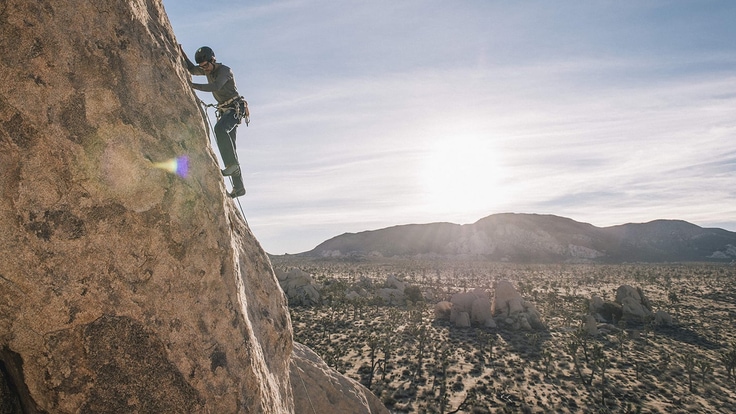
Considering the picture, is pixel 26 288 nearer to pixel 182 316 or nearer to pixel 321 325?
pixel 182 316

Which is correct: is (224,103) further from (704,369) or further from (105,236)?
(704,369)

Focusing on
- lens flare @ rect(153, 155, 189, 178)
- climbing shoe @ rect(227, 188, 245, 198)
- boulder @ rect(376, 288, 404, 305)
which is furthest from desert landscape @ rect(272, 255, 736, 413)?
lens flare @ rect(153, 155, 189, 178)

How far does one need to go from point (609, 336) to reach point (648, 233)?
135 metres

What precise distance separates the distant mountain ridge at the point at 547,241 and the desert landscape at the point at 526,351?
6963 cm

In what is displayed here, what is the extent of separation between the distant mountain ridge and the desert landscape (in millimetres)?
69632

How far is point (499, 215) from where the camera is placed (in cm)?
12825

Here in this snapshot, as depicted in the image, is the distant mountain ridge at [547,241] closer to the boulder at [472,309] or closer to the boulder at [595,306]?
the boulder at [595,306]

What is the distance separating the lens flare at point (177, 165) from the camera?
299 cm

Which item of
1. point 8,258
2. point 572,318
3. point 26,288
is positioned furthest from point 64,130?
point 572,318

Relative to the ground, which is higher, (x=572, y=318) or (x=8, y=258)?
(x=8, y=258)

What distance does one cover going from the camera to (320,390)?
6.98 meters

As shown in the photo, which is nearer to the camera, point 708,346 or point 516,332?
point 708,346

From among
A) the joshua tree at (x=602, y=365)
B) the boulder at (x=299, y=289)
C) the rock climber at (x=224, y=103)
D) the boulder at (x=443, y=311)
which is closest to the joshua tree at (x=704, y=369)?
the joshua tree at (x=602, y=365)

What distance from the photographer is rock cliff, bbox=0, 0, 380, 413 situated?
242cm
